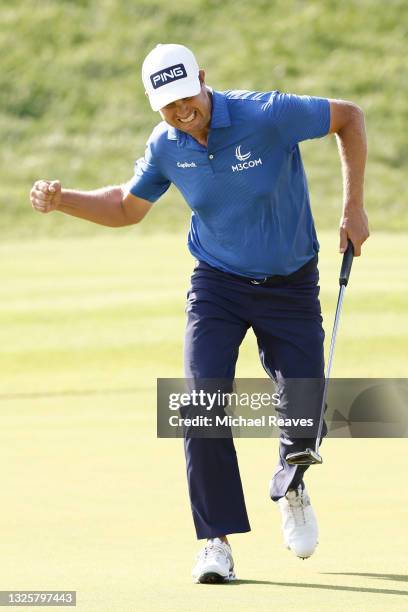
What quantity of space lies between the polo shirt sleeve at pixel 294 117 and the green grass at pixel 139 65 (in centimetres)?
4260

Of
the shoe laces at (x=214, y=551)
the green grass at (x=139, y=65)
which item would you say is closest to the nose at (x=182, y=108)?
the shoe laces at (x=214, y=551)

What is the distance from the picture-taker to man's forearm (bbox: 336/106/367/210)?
5711 millimetres

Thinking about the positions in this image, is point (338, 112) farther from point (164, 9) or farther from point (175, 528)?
point (164, 9)

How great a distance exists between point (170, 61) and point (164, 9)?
60.3m

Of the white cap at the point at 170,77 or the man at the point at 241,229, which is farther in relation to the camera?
the man at the point at 241,229

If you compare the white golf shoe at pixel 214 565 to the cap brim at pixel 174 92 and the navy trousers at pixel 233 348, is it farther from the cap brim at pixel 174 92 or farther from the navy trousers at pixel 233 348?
the cap brim at pixel 174 92

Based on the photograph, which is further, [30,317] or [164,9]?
[164,9]

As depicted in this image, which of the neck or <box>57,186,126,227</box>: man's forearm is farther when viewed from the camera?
<box>57,186,126,227</box>: man's forearm

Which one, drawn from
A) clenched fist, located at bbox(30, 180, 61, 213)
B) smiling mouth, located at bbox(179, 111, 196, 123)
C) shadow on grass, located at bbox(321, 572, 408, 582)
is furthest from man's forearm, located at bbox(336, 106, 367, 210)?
→ shadow on grass, located at bbox(321, 572, 408, 582)

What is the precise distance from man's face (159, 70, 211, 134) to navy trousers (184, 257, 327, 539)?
0.55 m

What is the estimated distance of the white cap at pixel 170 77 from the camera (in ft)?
17.3

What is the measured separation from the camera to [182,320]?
17266 mm

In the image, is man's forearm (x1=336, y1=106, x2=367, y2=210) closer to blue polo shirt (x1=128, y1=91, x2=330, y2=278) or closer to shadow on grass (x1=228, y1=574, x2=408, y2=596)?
blue polo shirt (x1=128, y1=91, x2=330, y2=278)

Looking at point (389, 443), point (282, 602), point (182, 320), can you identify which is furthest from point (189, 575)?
point (182, 320)
